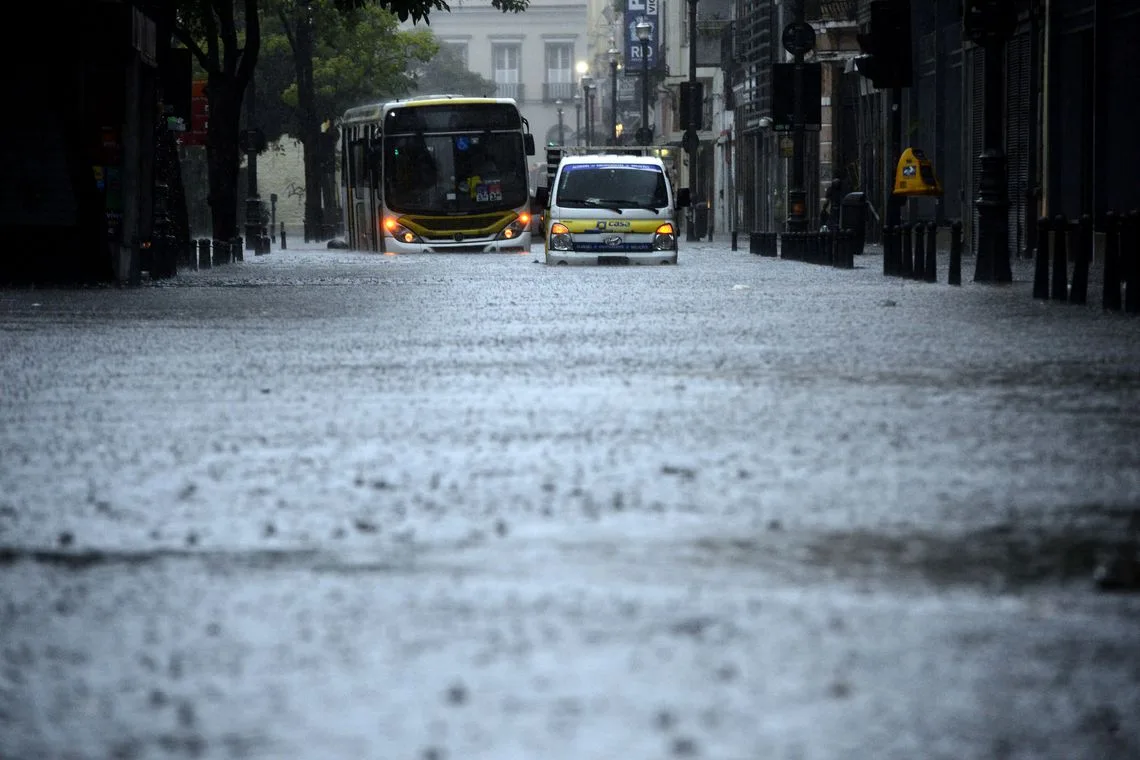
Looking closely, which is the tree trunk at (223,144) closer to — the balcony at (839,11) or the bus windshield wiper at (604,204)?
the bus windshield wiper at (604,204)

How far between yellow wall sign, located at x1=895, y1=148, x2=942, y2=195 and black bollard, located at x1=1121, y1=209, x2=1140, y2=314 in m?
11.9

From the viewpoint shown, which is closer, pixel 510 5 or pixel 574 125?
pixel 510 5

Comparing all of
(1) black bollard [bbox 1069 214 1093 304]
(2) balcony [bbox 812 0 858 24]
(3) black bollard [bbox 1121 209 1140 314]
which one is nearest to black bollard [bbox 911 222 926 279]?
(1) black bollard [bbox 1069 214 1093 304]

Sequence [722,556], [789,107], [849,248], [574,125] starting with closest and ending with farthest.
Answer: [722,556] < [849,248] < [789,107] < [574,125]

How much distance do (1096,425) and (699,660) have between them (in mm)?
4743

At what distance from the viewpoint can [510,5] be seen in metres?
44.5

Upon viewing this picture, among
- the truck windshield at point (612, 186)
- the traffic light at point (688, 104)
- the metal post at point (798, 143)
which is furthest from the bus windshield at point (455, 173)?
the traffic light at point (688, 104)

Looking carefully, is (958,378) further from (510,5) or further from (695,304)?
(510,5)

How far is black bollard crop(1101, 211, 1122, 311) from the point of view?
57.5ft

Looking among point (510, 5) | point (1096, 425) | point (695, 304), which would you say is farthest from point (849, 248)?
point (1096, 425)

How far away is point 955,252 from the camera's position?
2311cm

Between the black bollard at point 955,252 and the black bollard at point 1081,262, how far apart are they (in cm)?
367

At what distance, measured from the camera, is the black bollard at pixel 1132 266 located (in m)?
16.9

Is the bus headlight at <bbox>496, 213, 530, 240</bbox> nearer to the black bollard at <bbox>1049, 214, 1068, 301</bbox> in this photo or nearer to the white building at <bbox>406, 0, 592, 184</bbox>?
the black bollard at <bbox>1049, 214, 1068, 301</bbox>
